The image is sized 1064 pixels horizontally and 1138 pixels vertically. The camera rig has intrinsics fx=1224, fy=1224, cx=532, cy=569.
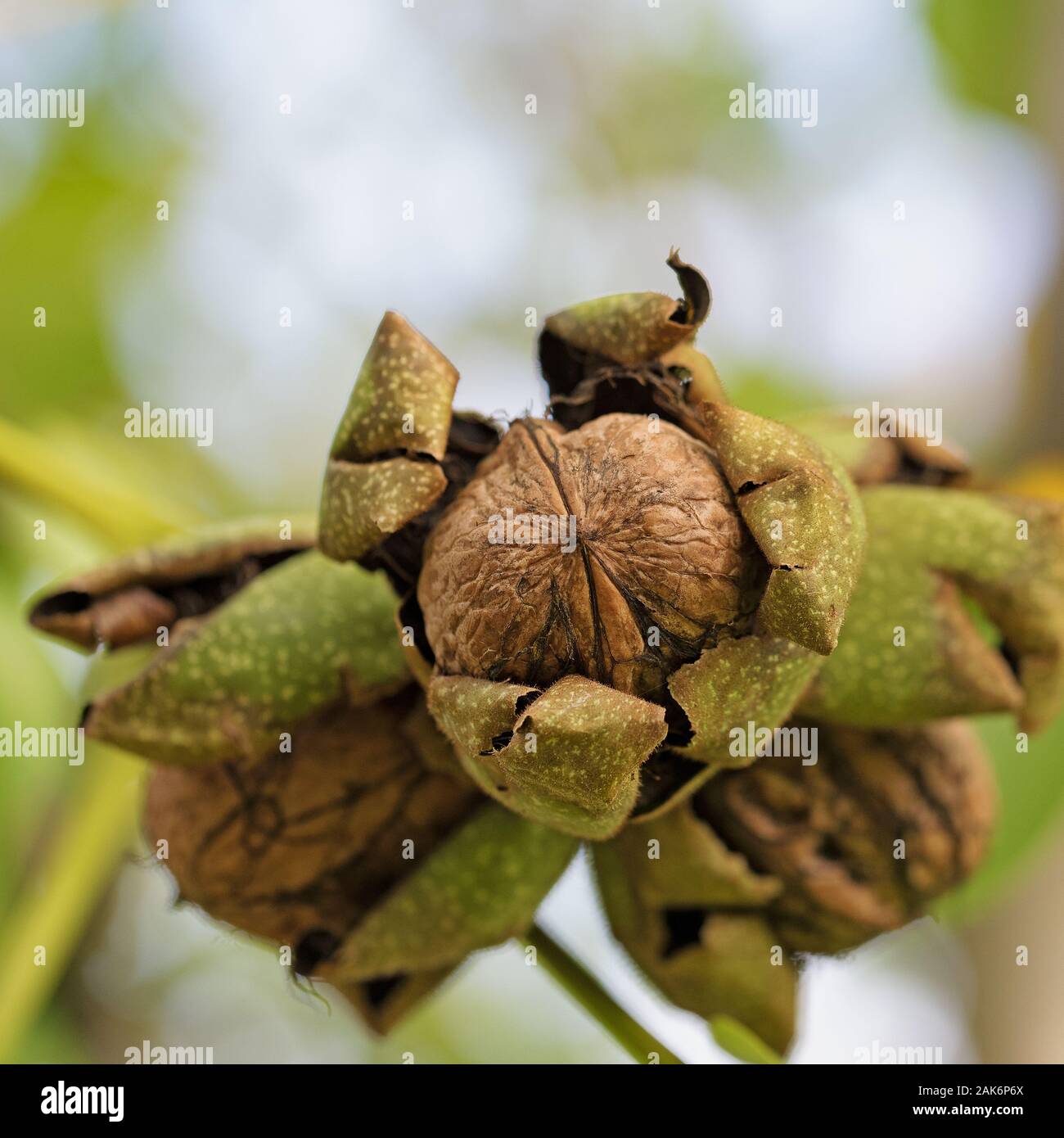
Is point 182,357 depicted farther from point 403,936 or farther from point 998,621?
point 998,621

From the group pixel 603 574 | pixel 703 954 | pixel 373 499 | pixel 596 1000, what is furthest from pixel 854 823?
pixel 373 499

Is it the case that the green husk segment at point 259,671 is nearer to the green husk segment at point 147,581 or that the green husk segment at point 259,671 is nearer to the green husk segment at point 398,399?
the green husk segment at point 147,581

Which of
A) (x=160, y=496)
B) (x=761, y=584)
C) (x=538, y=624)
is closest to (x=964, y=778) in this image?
(x=761, y=584)

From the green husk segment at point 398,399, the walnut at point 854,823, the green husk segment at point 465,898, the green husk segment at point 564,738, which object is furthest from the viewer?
the walnut at point 854,823

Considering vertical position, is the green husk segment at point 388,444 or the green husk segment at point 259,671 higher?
the green husk segment at point 388,444

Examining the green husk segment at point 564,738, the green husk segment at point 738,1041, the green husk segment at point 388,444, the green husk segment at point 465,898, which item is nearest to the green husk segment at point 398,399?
the green husk segment at point 388,444

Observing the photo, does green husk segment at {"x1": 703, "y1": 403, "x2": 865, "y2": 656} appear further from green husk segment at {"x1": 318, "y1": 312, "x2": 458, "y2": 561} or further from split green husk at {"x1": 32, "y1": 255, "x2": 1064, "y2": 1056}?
green husk segment at {"x1": 318, "y1": 312, "x2": 458, "y2": 561}
